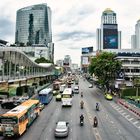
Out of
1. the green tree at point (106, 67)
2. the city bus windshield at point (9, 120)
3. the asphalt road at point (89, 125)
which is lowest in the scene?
the asphalt road at point (89, 125)

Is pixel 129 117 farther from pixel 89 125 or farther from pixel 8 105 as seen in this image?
pixel 8 105

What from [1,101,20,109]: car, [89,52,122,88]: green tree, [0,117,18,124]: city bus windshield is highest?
[89,52,122,88]: green tree

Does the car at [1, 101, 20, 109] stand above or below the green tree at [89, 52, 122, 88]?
below

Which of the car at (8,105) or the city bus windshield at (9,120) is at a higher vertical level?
the city bus windshield at (9,120)

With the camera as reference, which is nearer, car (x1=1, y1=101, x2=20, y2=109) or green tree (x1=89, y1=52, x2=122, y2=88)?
car (x1=1, y1=101, x2=20, y2=109)

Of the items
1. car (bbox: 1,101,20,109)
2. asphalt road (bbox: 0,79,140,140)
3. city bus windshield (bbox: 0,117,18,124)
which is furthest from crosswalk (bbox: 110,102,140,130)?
car (bbox: 1,101,20,109)

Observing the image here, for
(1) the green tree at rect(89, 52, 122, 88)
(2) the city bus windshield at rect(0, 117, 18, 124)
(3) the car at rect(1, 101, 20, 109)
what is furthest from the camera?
(1) the green tree at rect(89, 52, 122, 88)

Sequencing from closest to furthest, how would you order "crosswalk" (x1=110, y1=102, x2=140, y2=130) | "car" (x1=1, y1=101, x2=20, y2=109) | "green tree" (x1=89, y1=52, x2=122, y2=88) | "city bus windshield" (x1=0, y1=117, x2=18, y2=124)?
"city bus windshield" (x1=0, y1=117, x2=18, y2=124)
"crosswalk" (x1=110, y1=102, x2=140, y2=130)
"car" (x1=1, y1=101, x2=20, y2=109)
"green tree" (x1=89, y1=52, x2=122, y2=88)

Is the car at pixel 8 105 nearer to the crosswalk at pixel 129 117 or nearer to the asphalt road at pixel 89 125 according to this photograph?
the asphalt road at pixel 89 125

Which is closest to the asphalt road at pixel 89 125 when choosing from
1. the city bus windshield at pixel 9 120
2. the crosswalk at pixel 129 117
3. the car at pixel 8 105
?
the crosswalk at pixel 129 117

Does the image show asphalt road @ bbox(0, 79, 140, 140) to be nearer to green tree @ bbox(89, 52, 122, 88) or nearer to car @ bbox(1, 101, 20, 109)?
car @ bbox(1, 101, 20, 109)

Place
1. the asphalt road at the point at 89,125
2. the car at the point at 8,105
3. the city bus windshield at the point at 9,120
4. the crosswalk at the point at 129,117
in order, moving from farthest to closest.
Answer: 1. the car at the point at 8,105
2. the crosswalk at the point at 129,117
3. the asphalt road at the point at 89,125
4. the city bus windshield at the point at 9,120

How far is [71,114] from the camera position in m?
49.9

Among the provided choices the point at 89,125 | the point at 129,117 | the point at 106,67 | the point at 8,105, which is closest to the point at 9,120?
the point at 89,125
